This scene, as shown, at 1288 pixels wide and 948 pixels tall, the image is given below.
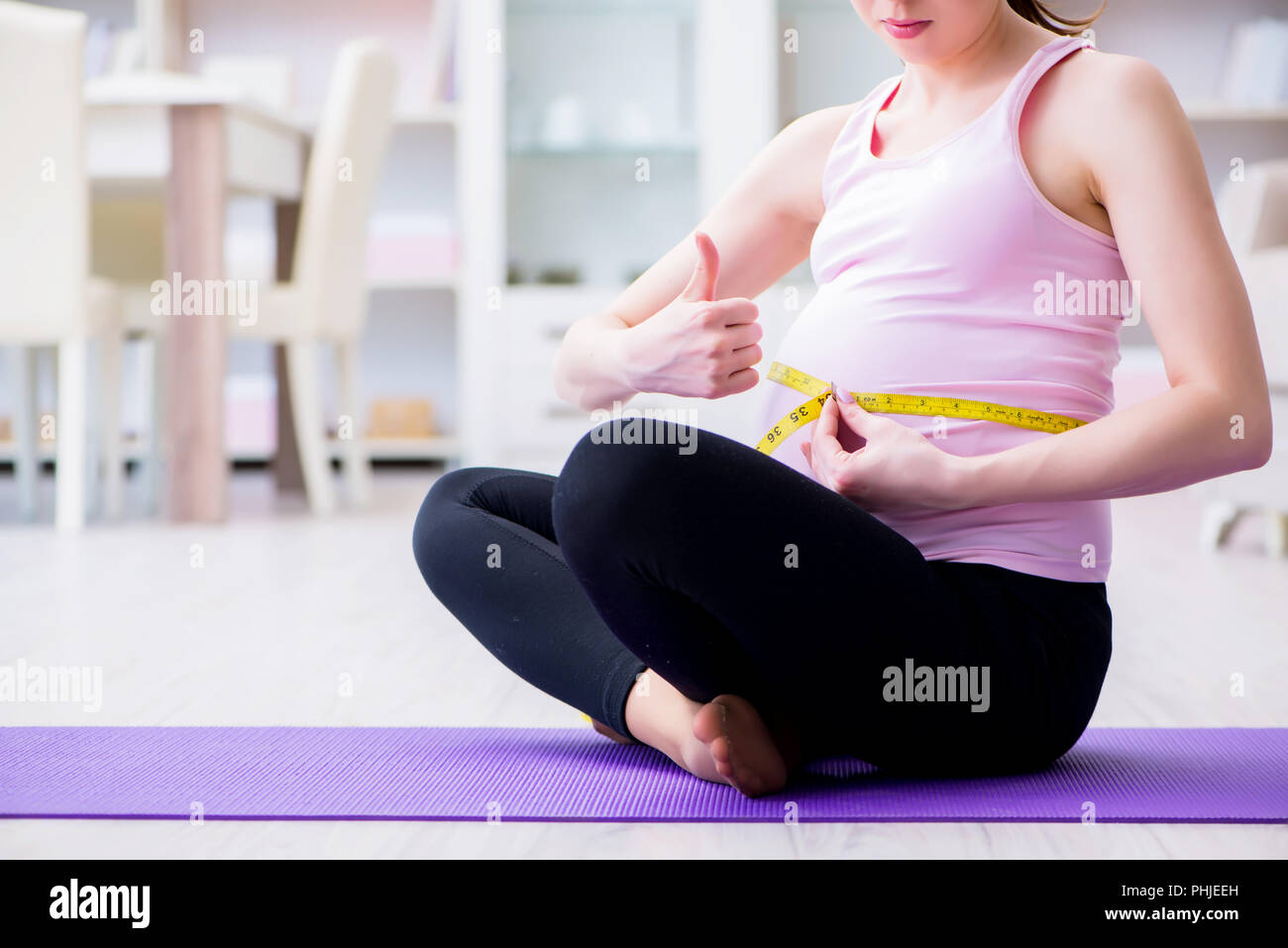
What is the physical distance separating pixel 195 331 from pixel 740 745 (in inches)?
80.5

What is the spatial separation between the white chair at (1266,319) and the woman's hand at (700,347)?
1.44m

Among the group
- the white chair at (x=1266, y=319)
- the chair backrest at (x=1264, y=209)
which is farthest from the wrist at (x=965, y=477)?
the chair backrest at (x=1264, y=209)

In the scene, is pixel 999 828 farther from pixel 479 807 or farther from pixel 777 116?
pixel 777 116

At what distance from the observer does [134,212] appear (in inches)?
141

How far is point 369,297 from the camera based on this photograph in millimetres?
4301

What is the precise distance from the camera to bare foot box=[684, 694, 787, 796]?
0.89 m

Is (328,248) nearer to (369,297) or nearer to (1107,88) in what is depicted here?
(369,297)

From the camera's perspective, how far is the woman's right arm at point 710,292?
901 mm

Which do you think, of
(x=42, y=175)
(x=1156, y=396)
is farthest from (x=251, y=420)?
(x=1156, y=396)

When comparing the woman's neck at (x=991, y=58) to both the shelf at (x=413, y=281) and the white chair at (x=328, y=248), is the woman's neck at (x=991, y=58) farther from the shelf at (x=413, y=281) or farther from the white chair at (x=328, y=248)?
the shelf at (x=413, y=281)

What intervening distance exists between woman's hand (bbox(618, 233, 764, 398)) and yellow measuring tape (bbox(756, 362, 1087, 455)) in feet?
0.21

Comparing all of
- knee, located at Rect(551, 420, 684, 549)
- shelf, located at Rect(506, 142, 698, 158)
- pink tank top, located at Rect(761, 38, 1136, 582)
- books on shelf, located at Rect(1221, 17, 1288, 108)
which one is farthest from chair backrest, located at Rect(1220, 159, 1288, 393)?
knee, located at Rect(551, 420, 684, 549)

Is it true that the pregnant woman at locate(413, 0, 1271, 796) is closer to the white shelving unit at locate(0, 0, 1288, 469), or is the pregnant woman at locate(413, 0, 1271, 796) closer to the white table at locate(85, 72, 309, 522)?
the white table at locate(85, 72, 309, 522)

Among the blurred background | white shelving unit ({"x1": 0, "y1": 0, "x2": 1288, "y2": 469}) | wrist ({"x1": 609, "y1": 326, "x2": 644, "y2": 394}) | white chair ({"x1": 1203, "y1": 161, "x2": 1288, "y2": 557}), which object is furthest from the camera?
white shelving unit ({"x1": 0, "y1": 0, "x2": 1288, "y2": 469})
